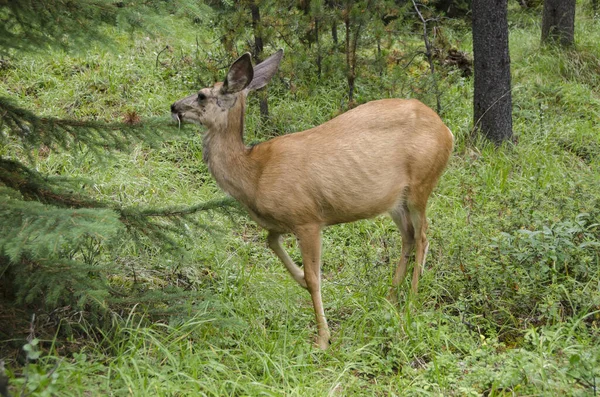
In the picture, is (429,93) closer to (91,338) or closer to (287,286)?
(287,286)

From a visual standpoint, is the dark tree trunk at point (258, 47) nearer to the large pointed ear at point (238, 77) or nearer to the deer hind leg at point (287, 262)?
the large pointed ear at point (238, 77)

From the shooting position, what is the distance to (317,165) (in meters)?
5.42

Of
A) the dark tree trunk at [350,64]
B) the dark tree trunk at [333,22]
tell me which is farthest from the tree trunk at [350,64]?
the dark tree trunk at [333,22]

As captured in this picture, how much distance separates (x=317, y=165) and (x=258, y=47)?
12.3 ft

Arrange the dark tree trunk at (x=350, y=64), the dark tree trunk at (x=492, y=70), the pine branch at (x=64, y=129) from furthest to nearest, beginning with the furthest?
the dark tree trunk at (x=350, y=64) → the dark tree trunk at (x=492, y=70) → the pine branch at (x=64, y=129)

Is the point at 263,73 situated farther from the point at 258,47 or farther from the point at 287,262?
the point at 258,47

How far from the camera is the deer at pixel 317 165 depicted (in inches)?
209

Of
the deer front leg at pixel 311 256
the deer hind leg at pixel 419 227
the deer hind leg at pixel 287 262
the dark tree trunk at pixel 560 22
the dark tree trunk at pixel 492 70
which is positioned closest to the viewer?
the deer front leg at pixel 311 256

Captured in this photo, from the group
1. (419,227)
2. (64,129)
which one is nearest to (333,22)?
(419,227)

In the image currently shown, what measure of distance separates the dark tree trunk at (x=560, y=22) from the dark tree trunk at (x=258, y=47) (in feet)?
17.1

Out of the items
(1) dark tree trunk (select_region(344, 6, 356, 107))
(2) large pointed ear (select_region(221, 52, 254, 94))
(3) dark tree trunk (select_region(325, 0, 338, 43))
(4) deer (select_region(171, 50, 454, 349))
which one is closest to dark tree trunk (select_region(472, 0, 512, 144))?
(1) dark tree trunk (select_region(344, 6, 356, 107))

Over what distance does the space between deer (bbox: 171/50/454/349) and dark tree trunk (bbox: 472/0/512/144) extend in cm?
264

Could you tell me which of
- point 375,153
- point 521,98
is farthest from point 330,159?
point 521,98

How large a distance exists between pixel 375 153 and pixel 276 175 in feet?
2.74
